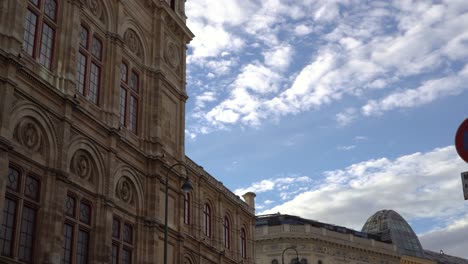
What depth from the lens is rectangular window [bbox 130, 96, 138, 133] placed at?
3803 cm

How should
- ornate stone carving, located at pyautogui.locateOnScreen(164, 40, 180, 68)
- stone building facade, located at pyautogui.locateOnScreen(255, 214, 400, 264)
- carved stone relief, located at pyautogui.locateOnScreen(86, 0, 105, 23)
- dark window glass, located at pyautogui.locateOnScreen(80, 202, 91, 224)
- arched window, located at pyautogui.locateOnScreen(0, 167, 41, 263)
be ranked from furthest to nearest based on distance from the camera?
stone building facade, located at pyautogui.locateOnScreen(255, 214, 400, 264), ornate stone carving, located at pyautogui.locateOnScreen(164, 40, 180, 68), carved stone relief, located at pyautogui.locateOnScreen(86, 0, 105, 23), dark window glass, located at pyautogui.locateOnScreen(80, 202, 91, 224), arched window, located at pyautogui.locateOnScreen(0, 167, 41, 263)

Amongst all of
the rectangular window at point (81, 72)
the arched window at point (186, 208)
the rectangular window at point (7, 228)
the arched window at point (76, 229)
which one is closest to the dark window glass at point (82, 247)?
the arched window at point (76, 229)

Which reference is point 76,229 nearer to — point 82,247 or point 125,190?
point 82,247

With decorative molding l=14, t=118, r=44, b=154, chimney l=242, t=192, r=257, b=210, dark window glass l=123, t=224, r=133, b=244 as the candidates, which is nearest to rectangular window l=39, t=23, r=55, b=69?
decorative molding l=14, t=118, r=44, b=154

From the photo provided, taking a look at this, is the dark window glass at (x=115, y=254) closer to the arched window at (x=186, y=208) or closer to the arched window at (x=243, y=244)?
the arched window at (x=186, y=208)

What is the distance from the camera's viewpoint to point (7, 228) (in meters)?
27.0

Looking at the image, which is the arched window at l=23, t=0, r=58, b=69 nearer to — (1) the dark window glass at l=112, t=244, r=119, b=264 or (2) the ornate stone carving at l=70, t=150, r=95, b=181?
(2) the ornate stone carving at l=70, t=150, r=95, b=181

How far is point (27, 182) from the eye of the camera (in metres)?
28.5

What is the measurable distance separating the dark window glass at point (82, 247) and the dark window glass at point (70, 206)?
1.10m

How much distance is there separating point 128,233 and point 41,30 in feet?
36.9

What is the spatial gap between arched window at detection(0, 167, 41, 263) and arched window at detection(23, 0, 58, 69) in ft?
18.0

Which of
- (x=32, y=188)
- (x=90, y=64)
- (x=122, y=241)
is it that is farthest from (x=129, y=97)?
(x=32, y=188)

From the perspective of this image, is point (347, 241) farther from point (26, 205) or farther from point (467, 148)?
point (467, 148)

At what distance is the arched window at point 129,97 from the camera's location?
3722 centimetres
